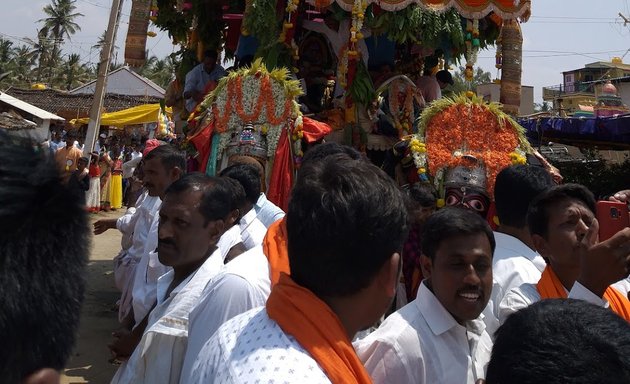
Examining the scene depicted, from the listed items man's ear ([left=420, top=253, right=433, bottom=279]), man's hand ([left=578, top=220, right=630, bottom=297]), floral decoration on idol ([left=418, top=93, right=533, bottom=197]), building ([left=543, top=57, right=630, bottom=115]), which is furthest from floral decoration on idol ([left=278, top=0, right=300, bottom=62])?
building ([left=543, top=57, right=630, bottom=115])

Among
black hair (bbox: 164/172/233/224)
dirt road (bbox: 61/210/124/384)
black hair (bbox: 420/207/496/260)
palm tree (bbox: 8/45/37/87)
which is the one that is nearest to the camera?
black hair (bbox: 420/207/496/260)

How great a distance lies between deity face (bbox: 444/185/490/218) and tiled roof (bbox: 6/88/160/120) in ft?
81.6

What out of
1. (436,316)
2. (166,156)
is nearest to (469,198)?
(166,156)

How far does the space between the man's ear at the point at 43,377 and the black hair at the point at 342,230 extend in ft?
2.13

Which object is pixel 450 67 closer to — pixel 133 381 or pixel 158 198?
pixel 158 198

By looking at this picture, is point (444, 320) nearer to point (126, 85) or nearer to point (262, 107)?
point (262, 107)

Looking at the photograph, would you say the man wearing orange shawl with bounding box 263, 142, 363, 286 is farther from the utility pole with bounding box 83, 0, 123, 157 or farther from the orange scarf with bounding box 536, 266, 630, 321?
the utility pole with bounding box 83, 0, 123, 157

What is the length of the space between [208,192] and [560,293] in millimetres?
1564

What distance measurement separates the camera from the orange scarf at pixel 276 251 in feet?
7.74

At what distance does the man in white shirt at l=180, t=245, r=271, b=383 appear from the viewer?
2.29 meters

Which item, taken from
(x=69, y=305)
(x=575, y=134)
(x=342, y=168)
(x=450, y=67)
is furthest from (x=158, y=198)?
(x=575, y=134)

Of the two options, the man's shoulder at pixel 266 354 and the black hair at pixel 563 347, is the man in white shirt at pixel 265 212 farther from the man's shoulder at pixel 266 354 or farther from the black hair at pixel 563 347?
the black hair at pixel 563 347

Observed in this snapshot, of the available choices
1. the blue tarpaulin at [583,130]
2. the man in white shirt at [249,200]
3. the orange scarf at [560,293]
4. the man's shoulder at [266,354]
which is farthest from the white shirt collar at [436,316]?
the blue tarpaulin at [583,130]

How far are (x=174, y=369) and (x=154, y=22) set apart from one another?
6683 millimetres
